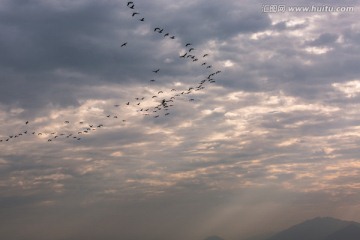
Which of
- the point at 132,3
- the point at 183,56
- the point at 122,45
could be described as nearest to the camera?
the point at 132,3

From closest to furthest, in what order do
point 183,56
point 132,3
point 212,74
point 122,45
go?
point 132,3
point 122,45
point 183,56
point 212,74

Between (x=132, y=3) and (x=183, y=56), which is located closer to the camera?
(x=132, y=3)

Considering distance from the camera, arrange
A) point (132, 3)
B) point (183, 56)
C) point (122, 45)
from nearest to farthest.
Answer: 1. point (132, 3)
2. point (122, 45)
3. point (183, 56)

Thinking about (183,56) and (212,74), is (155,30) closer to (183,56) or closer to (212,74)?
(183,56)

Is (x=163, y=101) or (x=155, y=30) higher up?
(x=155, y=30)

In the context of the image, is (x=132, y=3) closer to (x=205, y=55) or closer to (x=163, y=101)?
(x=205, y=55)

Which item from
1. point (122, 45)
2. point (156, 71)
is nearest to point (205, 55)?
point (156, 71)

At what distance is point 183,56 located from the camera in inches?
4355

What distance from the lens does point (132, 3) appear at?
9262 centimetres

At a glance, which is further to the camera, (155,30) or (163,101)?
(163,101)

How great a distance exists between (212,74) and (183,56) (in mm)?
15223

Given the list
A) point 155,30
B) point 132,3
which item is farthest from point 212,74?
point 132,3

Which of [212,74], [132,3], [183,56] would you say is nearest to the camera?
[132,3]

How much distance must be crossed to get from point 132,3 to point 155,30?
11.0 meters
